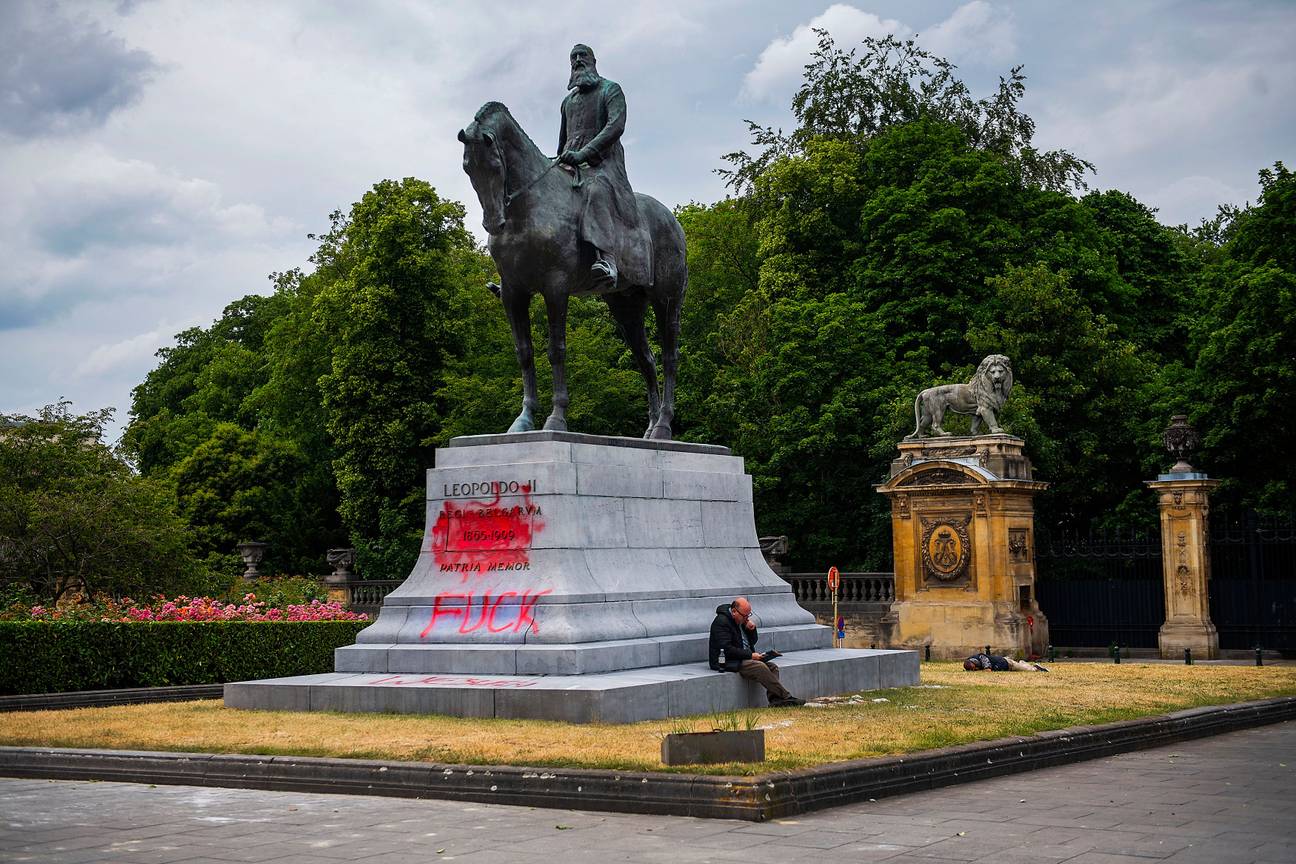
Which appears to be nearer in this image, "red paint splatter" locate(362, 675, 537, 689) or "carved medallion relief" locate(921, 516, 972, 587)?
"red paint splatter" locate(362, 675, 537, 689)

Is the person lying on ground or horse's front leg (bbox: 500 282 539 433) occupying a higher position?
horse's front leg (bbox: 500 282 539 433)

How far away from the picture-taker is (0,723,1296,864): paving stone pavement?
26.7ft

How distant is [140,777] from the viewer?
445 inches

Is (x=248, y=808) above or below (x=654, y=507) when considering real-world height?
below

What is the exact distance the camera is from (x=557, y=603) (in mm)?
14391

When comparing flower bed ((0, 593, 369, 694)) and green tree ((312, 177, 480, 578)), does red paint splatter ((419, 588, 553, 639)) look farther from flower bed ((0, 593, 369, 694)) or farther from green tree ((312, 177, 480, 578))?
green tree ((312, 177, 480, 578))

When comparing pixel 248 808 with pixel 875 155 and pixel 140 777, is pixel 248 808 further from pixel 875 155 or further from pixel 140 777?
pixel 875 155

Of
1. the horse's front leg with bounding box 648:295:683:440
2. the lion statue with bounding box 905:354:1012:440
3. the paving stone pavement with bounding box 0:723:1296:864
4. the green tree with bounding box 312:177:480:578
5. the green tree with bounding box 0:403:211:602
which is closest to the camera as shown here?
the paving stone pavement with bounding box 0:723:1296:864

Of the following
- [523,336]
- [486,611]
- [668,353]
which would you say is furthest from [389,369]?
[486,611]

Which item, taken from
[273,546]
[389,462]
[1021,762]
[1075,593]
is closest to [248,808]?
[1021,762]

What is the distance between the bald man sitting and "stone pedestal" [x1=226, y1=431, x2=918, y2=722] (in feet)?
0.56

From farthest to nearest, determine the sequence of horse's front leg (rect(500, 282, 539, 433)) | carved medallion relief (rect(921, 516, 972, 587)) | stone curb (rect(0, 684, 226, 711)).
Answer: carved medallion relief (rect(921, 516, 972, 587)) → stone curb (rect(0, 684, 226, 711)) → horse's front leg (rect(500, 282, 539, 433))

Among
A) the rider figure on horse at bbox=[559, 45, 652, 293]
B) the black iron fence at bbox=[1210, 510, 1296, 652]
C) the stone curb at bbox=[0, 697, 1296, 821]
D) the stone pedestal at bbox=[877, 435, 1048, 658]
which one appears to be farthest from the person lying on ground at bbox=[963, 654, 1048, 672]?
the stone curb at bbox=[0, 697, 1296, 821]

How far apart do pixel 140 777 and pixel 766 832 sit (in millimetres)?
5289
